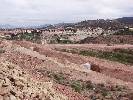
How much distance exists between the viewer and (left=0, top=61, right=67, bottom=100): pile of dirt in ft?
62.6

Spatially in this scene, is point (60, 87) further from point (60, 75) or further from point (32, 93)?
A: point (32, 93)

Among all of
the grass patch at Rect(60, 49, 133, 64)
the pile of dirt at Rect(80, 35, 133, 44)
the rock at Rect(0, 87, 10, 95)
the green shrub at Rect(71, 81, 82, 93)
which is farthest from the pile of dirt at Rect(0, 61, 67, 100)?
the pile of dirt at Rect(80, 35, 133, 44)

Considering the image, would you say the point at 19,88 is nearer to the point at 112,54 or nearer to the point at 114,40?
the point at 112,54

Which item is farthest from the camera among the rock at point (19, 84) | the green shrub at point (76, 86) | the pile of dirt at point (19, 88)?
the green shrub at point (76, 86)

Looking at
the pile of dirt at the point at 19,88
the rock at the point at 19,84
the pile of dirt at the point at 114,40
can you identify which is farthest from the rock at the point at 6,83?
the pile of dirt at the point at 114,40

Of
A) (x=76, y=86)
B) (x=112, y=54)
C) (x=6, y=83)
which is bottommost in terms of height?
(x=112, y=54)

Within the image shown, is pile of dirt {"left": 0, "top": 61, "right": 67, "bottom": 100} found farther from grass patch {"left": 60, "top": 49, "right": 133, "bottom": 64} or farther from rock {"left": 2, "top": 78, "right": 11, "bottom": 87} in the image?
grass patch {"left": 60, "top": 49, "right": 133, "bottom": 64}

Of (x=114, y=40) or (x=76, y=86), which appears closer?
(x=76, y=86)

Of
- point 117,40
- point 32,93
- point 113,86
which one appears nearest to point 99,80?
point 113,86

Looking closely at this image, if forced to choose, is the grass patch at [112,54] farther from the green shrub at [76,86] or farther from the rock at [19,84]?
the rock at [19,84]

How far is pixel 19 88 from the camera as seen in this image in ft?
66.4

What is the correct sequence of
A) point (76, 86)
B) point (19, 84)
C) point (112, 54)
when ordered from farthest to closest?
point (112, 54) < point (76, 86) < point (19, 84)

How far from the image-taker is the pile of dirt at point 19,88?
1909 cm

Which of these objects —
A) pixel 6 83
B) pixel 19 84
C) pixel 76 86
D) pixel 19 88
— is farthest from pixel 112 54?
pixel 6 83
